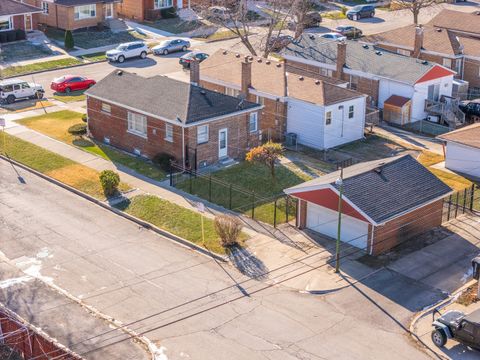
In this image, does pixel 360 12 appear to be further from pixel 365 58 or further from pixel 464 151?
pixel 464 151

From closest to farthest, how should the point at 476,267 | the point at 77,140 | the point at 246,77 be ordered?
the point at 476,267
the point at 77,140
the point at 246,77

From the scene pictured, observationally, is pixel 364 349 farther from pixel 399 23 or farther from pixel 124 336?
pixel 399 23

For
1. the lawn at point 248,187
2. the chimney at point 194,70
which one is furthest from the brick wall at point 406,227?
the chimney at point 194,70

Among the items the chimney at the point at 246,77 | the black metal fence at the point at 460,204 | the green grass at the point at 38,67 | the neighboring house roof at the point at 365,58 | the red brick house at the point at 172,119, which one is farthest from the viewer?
the green grass at the point at 38,67

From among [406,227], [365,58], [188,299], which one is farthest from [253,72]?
[188,299]

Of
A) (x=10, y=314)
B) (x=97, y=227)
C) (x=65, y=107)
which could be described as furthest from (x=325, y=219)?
(x=65, y=107)

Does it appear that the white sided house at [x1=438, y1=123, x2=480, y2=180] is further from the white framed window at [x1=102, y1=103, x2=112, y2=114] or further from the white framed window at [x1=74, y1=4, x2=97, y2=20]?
the white framed window at [x1=74, y1=4, x2=97, y2=20]

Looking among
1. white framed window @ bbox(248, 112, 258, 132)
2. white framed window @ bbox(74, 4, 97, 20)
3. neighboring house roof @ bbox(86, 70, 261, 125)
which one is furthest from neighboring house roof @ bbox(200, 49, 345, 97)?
white framed window @ bbox(74, 4, 97, 20)

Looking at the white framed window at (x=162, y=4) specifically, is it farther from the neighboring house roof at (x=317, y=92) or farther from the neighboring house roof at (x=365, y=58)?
the neighboring house roof at (x=317, y=92)
